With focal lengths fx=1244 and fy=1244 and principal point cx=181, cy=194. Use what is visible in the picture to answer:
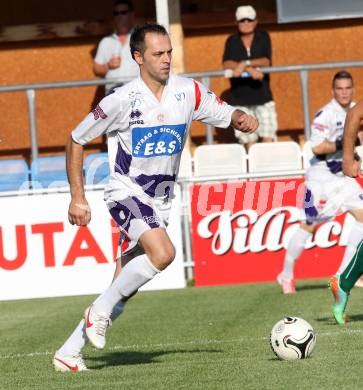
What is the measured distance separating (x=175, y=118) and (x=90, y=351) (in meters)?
2.21

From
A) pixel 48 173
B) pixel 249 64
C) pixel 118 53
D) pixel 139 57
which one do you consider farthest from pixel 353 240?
pixel 118 53

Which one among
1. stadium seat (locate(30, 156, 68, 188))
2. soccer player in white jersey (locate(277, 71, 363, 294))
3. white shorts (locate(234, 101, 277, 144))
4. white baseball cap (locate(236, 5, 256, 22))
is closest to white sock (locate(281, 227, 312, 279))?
soccer player in white jersey (locate(277, 71, 363, 294))

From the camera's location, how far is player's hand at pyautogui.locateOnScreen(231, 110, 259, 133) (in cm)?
838

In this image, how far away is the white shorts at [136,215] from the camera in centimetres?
820

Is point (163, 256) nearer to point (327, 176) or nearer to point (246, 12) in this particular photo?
point (327, 176)

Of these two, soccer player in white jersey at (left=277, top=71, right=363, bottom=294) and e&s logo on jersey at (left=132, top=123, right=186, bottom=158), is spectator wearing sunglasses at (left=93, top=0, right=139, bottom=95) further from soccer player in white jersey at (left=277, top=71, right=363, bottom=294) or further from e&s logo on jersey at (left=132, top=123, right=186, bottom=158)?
e&s logo on jersey at (left=132, top=123, right=186, bottom=158)

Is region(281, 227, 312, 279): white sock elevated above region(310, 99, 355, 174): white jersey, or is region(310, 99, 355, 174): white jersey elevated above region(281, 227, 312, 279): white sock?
region(310, 99, 355, 174): white jersey

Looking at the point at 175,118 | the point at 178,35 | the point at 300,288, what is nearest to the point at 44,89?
the point at 178,35

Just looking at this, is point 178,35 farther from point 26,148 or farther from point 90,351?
point 90,351

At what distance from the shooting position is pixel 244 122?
844 centimetres

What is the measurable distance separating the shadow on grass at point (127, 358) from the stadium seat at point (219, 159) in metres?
7.30

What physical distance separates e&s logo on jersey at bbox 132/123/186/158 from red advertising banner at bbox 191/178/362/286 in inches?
274

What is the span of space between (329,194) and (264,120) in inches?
129

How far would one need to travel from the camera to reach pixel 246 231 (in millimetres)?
15328
